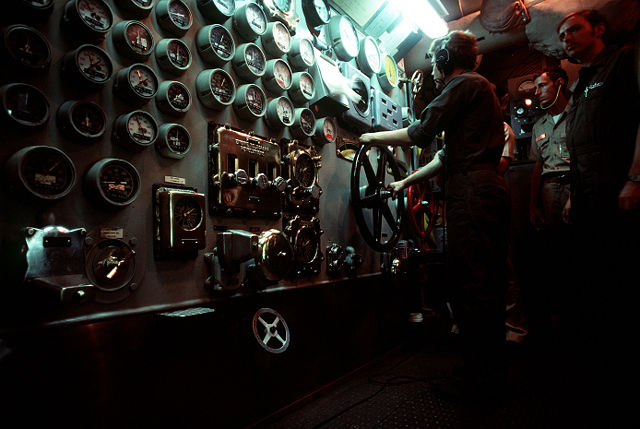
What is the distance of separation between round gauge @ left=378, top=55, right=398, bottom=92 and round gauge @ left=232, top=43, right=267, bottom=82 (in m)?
1.67

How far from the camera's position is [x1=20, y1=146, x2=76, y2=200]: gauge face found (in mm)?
1021

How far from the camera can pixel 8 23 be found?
1069 millimetres

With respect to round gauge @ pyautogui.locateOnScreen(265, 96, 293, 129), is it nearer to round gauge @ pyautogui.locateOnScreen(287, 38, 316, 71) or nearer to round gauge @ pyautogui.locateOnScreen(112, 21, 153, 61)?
round gauge @ pyautogui.locateOnScreen(287, 38, 316, 71)

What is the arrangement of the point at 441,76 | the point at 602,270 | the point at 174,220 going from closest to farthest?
the point at 174,220 < the point at 602,270 < the point at 441,76

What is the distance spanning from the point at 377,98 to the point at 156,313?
2287mm

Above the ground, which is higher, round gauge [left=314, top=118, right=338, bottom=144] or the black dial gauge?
round gauge [left=314, top=118, right=338, bottom=144]

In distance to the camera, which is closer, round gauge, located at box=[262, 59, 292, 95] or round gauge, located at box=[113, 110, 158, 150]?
round gauge, located at box=[113, 110, 158, 150]

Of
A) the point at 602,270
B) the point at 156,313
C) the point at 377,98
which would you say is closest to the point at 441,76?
the point at 377,98

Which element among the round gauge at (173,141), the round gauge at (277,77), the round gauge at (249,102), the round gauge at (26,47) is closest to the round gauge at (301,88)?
the round gauge at (277,77)

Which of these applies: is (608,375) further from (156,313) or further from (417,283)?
(156,313)

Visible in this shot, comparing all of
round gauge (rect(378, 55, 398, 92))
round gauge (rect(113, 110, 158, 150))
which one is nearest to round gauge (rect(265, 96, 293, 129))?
round gauge (rect(113, 110, 158, 150))

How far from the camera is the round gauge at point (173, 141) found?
140 centimetres

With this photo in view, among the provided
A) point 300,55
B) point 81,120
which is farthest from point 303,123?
point 81,120

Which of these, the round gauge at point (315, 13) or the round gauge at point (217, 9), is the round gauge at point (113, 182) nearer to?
the round gauge at point (217, 9)
